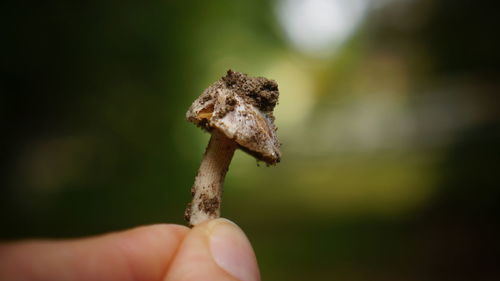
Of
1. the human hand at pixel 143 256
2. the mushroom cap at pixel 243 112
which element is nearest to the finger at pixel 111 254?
the human hand at pixel 143 256

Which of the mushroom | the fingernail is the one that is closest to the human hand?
the fingernail

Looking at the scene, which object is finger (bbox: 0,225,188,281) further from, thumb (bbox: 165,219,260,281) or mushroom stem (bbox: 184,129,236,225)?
thumb (bbox: 165,219,260,281)

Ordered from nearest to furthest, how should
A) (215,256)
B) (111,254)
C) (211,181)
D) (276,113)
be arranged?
(215,256)
(211,181)
(111,254)
(276,113)

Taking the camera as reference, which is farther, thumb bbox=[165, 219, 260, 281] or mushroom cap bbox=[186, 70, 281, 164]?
mushroom cap bbox=[186, 70, 281, 164]

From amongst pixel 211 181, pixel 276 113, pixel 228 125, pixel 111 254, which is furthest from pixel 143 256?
pixel 276 113

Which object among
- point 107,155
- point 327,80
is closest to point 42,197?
point 107,155

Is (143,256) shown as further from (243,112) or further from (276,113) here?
(276,113)
